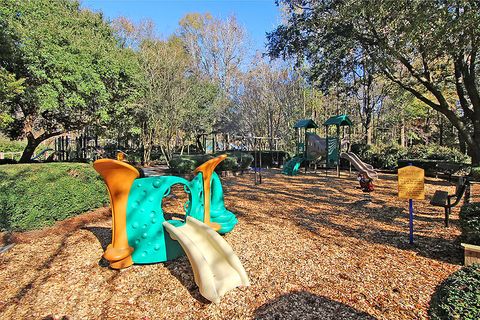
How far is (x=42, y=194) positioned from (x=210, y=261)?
12.4ft

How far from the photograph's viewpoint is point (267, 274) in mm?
3381

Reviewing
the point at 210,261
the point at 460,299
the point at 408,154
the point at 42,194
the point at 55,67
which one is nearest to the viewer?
the point at 460,299

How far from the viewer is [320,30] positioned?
10641 mm

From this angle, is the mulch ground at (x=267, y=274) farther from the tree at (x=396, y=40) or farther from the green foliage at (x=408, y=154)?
the green foliage at (x=408, y=154)

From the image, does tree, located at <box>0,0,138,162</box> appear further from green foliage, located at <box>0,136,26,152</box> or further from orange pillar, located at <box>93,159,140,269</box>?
green foliage, located at <box>0,136,26,152</box>

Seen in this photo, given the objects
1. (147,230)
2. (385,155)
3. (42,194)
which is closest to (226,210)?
(147,230)

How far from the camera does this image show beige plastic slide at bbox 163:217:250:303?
2.83 meters

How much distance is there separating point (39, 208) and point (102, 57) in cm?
707

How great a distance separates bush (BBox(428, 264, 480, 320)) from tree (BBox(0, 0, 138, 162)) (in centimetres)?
918

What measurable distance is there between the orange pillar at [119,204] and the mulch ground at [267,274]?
0.81 ft

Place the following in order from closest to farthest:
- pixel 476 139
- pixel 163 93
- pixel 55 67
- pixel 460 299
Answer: pixel 460 299
pixel 55 67
pixel 476 139
pixel 163 93

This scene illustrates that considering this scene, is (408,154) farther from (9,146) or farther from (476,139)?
(9,146)

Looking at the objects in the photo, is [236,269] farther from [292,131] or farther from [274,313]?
[292,131]

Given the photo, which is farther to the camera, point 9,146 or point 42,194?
point 9,146
